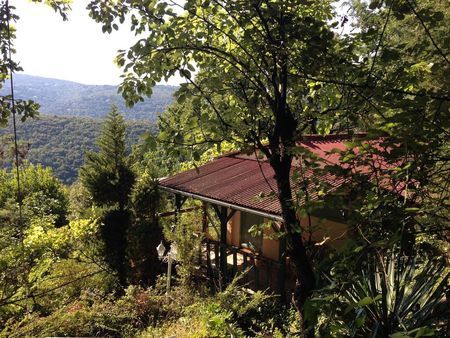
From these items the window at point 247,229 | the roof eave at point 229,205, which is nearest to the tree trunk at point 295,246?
the roof eave at point 229,205

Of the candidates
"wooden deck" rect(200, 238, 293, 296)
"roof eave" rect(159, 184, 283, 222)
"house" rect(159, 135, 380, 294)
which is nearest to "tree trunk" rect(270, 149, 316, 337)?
"roof eave" rect(159, 184, 283, 222)

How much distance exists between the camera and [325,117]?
104 inches

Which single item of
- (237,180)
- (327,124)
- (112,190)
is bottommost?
(112,190)

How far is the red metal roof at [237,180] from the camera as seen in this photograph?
7.60 meters

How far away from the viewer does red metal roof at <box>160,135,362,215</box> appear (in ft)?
24.9

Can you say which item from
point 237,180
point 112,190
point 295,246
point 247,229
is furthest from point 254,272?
point 295,246

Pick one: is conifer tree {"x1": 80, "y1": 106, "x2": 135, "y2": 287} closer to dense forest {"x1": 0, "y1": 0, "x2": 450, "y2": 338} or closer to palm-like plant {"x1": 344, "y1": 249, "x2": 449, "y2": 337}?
dense forest {"x1": 0, "y1": 0, "x2": 450, "y2": 338}

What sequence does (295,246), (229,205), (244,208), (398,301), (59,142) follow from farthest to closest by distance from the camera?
(59,142) < (229,205) < (244,208) < (295,246) < (398,301)

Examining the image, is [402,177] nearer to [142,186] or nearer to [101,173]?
[142,186]

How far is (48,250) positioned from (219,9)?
9.36 meters

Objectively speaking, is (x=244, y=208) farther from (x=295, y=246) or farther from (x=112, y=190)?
→ (x=112, y=190)

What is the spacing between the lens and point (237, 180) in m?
9.23

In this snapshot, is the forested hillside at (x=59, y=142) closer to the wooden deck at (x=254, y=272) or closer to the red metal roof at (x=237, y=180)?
the red metal roof at (x=237, y=180)

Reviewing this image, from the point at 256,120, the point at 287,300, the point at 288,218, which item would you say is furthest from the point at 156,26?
the point at 287,300
